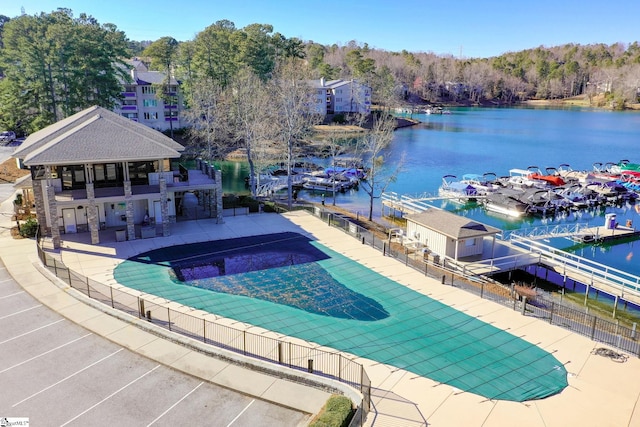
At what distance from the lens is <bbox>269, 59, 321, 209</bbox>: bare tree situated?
42834 millimetres

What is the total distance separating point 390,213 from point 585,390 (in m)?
31.7

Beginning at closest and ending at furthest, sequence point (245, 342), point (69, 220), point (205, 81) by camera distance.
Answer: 1. point (245, 342)
2. point (69, 220)
3. point (205, 81)

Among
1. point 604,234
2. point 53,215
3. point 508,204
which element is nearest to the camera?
point 53,215

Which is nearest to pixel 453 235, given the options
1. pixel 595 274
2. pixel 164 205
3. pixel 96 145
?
pixel 595 274

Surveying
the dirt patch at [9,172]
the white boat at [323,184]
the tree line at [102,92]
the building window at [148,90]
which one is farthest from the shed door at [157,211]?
the building window at [148,90]

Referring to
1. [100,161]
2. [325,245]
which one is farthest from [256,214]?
[100,161]

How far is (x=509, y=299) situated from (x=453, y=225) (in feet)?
24.1

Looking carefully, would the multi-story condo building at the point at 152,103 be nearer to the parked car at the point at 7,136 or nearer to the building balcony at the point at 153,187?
the parked car at the point at 7,136

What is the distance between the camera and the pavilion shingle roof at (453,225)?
29000 millimetres

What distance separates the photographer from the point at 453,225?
29812 millimetres

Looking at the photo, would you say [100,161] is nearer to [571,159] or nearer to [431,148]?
[431,148]

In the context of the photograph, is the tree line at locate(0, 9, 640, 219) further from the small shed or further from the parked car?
the small shed

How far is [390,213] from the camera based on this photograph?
47.1 meters

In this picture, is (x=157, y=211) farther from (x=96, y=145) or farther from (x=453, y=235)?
(x=453, y=235)
